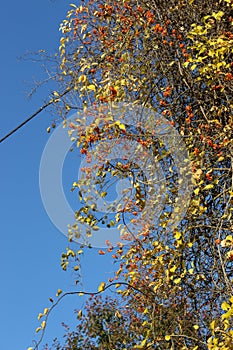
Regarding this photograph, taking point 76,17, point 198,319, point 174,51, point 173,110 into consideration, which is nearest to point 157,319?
point 198,319

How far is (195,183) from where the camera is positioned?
10.6ft

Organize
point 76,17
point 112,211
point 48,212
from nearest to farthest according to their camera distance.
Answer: point 112,211
point 48,212
point 76,17

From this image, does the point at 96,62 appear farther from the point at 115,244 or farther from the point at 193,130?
the point at 115,244

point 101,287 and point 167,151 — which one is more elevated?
point 167,151

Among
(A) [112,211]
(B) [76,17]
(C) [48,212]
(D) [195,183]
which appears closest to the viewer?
(D) [195,183]

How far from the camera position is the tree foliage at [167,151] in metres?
3.26

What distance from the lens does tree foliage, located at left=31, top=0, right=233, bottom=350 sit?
3264 mm

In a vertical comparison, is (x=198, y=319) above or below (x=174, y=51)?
below

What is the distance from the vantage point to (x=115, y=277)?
3.63 meters

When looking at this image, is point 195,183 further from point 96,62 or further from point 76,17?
point 76,17

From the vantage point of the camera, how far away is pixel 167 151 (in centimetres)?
342

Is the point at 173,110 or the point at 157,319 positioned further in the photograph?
the point at 173,110

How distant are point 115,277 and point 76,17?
1.96 metres

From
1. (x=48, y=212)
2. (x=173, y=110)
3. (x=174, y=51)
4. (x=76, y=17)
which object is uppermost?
(x=76, y=17)
